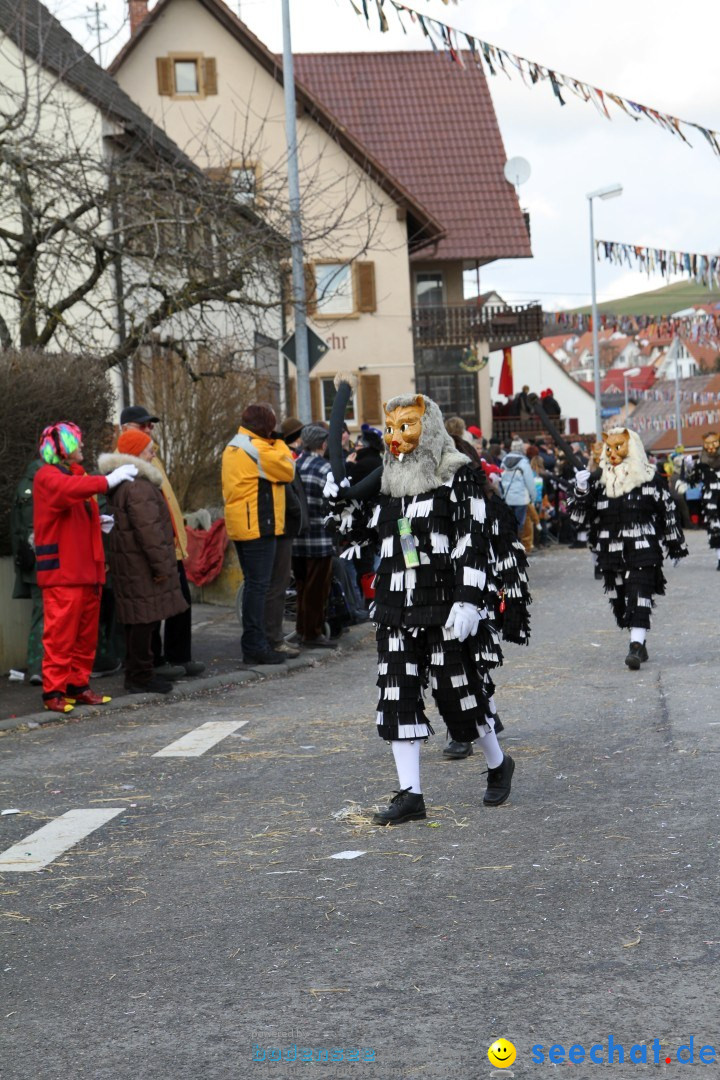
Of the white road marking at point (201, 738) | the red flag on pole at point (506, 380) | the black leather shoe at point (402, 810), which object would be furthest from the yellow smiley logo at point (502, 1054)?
the red flag on pole at point (506, 380)

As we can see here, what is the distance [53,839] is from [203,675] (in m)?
5.52

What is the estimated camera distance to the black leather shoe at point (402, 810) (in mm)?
6922

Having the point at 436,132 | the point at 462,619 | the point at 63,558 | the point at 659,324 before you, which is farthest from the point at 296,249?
the point at 436,132

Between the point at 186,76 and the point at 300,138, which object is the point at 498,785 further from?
the point at 186,76

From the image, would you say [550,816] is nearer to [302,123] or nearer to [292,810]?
[292,810]

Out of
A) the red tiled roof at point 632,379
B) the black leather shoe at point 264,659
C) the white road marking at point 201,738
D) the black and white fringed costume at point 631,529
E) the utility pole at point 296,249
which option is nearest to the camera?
the white road marking at point 201,738

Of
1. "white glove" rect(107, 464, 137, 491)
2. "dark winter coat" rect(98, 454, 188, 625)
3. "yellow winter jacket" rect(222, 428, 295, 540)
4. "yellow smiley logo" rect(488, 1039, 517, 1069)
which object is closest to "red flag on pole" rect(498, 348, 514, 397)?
"yellow winter jacket" rect(222, 428, 295, 540)

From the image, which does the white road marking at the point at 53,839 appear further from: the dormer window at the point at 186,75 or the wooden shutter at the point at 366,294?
the wooden shutter at the point at 366,294

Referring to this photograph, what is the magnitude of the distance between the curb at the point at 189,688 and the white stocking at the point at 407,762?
13.3ft

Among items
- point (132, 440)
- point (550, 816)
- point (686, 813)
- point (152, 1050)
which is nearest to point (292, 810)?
point (550, 816)

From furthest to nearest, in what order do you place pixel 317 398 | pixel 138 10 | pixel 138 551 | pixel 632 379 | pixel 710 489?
pixel 632 379 → pixel 138 10 → pixel 317 398 → pixel 710 489 → pixel 138 551

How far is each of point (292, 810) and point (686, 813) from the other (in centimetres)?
178

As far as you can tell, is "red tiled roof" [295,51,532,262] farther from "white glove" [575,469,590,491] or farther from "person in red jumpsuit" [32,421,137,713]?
"person in red jumpsuit" [32,421,137,713]

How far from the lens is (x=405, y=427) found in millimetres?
7043
